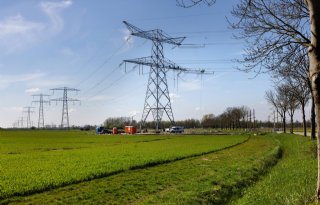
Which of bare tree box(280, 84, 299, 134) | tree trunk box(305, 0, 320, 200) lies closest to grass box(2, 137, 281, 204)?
tree trunk box(305, 0, 320, 200)

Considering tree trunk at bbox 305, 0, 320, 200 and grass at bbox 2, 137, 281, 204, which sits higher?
tree trunk at bbox 305, 0, 320, 200

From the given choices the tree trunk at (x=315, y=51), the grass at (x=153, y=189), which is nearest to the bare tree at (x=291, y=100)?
the grass at (x=153, y=189)

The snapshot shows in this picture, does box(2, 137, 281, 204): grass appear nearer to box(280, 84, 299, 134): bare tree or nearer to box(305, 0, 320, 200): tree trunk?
box(305, 0, 320, 200): tree trunk

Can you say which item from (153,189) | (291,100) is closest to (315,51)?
(153,189)

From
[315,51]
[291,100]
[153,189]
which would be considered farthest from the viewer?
[291,100]

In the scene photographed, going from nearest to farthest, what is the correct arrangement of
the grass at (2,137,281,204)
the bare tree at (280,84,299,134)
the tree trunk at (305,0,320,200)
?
1. the tree trunk at (305,0,320,200)
2. the grass at (2,137,281,204)
3. the bare tree at (280,84,299,134)

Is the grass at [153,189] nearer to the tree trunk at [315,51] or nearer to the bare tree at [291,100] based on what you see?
the tree trunk at [315,51]

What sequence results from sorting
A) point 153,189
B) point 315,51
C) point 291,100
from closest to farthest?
point 315,51
point 153,189
point 291,100

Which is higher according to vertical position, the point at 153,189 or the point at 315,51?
the point at 315,51

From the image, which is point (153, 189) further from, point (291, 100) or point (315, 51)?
point (291, 100)

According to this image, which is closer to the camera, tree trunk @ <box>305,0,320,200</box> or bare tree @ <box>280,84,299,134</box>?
tree trunk @ <box>305,0,320,200</box>

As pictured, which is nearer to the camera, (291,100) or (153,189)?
(153,189)

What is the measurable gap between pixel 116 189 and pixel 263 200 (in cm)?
768

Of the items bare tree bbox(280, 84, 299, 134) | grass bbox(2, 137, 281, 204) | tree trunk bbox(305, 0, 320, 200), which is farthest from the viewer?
bare tree bbox(280, 84, 299, 134)
